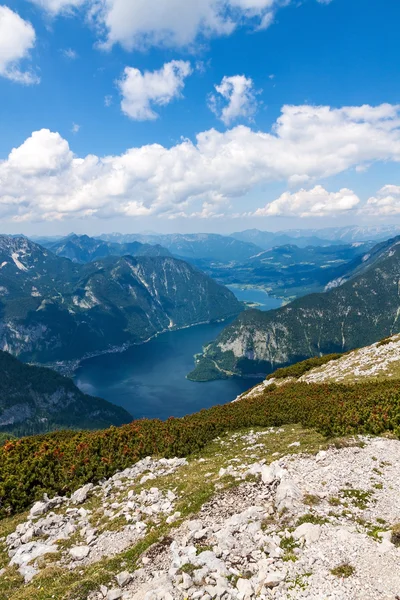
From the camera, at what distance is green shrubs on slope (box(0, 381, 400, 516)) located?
79.2ft

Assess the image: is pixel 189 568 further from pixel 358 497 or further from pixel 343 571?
pixel 358 497

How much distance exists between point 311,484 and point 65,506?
15.4 m

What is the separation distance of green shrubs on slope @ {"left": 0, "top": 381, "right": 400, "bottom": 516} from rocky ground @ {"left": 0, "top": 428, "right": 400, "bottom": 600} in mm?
2313

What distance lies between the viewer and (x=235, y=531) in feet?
45.8

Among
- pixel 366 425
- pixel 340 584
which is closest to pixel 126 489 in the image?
pixel 340 584

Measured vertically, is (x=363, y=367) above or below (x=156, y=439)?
below

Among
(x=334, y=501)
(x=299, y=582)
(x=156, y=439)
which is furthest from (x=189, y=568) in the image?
(x=156, y=439)

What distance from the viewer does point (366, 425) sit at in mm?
24859

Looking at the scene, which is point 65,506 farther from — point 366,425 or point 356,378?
point 356,378

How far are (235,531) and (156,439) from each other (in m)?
17.8

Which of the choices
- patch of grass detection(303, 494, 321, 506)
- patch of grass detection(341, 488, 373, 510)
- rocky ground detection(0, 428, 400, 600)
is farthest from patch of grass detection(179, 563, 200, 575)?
patch of grass detection(341, 488, 373, 510)

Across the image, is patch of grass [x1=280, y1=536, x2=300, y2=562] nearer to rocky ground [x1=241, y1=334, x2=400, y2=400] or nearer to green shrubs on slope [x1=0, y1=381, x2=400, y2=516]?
green shrubs on slope [x1=0, y1=381, x2=400, y2=516]

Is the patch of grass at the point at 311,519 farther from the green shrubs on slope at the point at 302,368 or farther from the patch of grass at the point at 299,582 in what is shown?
the green shrubs on slope at the point at 302,368

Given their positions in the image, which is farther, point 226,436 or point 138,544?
point 226,436
